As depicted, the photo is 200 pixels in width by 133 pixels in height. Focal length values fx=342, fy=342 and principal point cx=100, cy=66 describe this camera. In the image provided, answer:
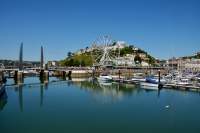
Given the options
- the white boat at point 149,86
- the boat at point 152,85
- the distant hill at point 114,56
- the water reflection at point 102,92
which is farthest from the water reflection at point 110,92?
the distant hill at point 114,56

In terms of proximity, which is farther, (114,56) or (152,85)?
(114,56)

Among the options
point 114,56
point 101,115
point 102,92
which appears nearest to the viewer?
point 101,115

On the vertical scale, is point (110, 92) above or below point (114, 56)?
below

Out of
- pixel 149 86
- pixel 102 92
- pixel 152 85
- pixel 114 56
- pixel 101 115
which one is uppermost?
pixel 114 56

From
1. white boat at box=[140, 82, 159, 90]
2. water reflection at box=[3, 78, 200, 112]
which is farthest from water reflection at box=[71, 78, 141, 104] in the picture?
white boat at box=[140, 82, 159, 90]

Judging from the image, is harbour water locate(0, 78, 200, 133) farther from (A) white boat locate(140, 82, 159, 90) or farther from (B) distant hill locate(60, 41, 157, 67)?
(B) distant hill locate(60, 41, 157, 67)

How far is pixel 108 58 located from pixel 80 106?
75.7m

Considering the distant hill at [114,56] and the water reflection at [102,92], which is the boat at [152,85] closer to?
the water reflection at [102,92]

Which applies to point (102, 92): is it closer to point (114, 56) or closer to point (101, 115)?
point (101, 115)

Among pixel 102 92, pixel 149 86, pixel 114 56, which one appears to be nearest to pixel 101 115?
pixel 102 92

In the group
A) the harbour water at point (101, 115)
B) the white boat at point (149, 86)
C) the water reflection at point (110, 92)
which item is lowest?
the harbour water at point (101, 115)

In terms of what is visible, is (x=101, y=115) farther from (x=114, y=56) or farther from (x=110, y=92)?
(x=114, y=56)

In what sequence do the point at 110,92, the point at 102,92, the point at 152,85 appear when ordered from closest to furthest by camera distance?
the point at 110,92, the point at 102,92, the point at 152,85

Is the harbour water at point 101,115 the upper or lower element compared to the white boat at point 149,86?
lower
